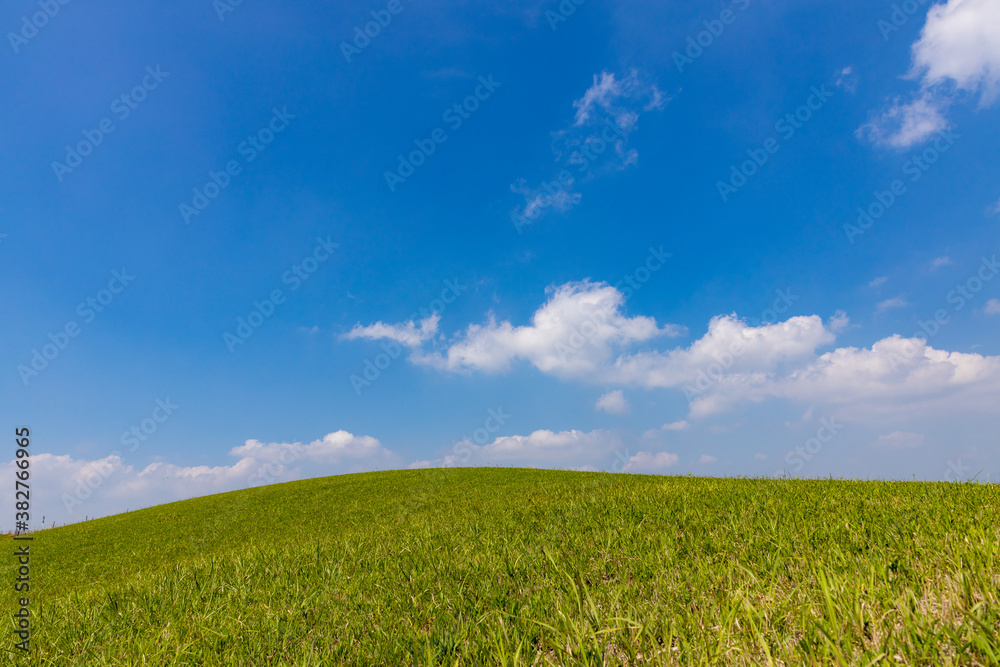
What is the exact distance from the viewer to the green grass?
2879 millimetres

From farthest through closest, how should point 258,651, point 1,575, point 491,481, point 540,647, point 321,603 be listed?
point 491,481, point 1,575, point 321,603, point 258,651, point 540,647

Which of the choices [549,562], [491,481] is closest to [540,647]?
[549,562]

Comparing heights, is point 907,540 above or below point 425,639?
above

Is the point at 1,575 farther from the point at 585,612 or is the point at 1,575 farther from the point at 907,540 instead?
the point at 907,540

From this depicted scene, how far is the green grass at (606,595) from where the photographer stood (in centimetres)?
288

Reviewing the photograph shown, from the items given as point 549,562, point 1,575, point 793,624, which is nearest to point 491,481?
point 1,575

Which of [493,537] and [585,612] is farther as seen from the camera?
[493,537]

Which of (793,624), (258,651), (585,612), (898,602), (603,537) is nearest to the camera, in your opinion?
(898,602)

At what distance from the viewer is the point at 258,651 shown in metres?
3.97

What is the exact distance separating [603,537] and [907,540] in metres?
3.02

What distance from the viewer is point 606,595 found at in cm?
400

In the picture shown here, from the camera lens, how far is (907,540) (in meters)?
4.32

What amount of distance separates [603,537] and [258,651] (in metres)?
3.90

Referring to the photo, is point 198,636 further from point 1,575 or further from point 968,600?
point 1,575
